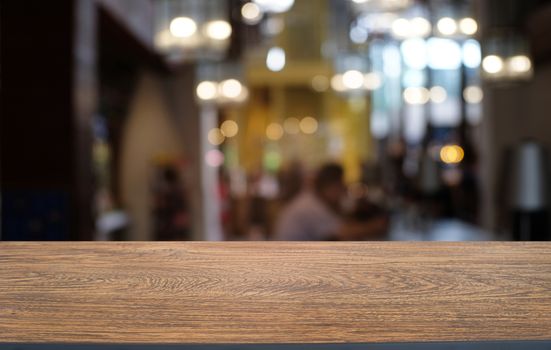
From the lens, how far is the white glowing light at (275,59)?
52.2ft

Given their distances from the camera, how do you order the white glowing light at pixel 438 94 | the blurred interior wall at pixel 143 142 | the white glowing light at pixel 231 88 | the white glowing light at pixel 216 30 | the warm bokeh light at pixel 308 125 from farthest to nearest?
the warm bokeh light at pixel 308 125
the white glowing light at pixel 438 94
the blurred interior wall at pixel 143 142
the white glowing light at pixel 231 88
the white glowing light at pixel 216 30

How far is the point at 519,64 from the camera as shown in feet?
16.3

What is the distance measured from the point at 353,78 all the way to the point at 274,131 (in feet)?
33.8

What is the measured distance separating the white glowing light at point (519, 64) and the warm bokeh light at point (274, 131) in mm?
13366

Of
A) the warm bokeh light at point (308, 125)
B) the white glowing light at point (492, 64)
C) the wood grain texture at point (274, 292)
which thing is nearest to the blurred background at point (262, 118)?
the white glowing light at point (492, 64)

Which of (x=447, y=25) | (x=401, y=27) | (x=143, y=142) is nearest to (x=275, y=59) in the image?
(x=143, y=142)

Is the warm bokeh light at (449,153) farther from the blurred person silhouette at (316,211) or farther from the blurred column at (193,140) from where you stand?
the blurred person silhouette at (316,211)

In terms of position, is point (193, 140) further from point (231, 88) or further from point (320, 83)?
point (320, 83)

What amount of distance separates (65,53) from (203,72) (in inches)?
51.0

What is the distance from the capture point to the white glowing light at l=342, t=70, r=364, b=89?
8.29m

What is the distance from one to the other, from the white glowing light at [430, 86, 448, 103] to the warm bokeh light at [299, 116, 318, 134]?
2.99 meters

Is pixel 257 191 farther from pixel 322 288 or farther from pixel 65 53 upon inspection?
pixel 322 288

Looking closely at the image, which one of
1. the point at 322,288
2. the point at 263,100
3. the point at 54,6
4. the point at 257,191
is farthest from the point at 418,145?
the point at 322,288

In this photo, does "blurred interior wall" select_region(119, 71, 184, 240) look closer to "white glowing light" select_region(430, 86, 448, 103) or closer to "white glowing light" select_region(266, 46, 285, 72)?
"white glowing light" select_region(266, 46, 285, 72)
